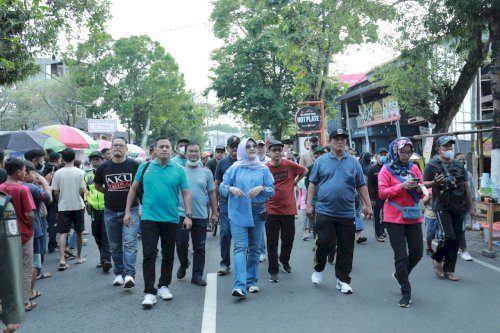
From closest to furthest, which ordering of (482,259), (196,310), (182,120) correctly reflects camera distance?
(196,310), (482,259), (182,120)

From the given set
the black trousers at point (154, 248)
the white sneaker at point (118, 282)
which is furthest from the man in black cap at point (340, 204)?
the white sneaker at point (118, 282)

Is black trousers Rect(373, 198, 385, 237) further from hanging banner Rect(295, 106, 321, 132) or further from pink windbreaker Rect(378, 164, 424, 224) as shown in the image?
hanging banner Rect(295, 106, 321, 132)

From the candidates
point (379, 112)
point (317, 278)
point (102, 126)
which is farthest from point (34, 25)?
point (102, 126)

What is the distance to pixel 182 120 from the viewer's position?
53.5 m

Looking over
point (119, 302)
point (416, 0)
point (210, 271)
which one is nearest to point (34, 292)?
point (119, 302)

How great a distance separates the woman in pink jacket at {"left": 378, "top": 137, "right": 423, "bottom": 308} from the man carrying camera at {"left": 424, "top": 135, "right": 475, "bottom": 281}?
0.77 metres

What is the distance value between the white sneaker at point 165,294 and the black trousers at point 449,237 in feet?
11.1

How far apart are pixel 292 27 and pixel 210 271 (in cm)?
670

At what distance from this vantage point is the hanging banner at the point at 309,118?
19812 millimetres

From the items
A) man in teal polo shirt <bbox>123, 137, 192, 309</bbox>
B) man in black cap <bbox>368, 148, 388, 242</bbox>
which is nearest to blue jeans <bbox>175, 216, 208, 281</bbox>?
man in teal polo shirt <bbox>123, 137, 192, 309</bbox>

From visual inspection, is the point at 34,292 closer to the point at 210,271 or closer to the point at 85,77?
the point at 210,271

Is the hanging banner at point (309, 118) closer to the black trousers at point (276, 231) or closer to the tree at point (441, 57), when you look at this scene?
the tree at point (441, 57)

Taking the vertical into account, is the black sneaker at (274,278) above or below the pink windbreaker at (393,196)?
below

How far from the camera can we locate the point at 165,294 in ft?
19.7
